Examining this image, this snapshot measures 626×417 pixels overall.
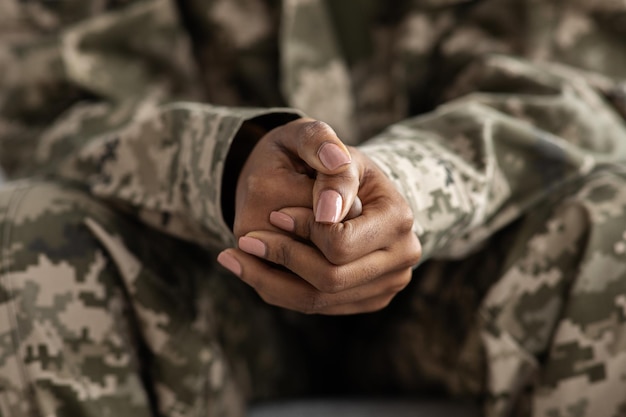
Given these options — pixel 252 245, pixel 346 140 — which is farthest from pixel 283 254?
pixel 346 140

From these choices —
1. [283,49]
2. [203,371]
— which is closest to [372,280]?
[203,371]

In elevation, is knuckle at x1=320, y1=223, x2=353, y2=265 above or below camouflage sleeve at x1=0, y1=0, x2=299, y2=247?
below

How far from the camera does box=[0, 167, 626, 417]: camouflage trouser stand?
0.52 metres

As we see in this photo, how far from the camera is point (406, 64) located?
29.3 inches

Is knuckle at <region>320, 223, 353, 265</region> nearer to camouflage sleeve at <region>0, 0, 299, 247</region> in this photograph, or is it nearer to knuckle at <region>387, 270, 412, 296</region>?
knuckle at <region>387, 270, 412, 296</region>

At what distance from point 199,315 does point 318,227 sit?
0.20 metres

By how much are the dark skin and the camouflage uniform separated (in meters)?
0.03

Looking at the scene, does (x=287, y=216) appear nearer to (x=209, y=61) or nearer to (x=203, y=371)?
(x=203, y=371)

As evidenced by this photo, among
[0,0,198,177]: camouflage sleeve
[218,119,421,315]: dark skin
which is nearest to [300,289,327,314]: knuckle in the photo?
[218,119,421,315]: dark skin

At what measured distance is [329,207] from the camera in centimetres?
40

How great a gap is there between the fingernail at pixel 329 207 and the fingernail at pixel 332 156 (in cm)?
2

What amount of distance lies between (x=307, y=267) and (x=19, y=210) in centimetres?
25

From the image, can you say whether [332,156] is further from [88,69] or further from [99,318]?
[88,69]

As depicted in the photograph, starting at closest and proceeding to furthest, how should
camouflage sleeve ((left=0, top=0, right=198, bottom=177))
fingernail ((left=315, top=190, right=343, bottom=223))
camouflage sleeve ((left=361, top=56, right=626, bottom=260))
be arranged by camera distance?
1. fingernail ((left=315, top=190, right=343, bottom=223))
2. camouflage sleeve ((left=361, top=56, right=626, bottom=260))
3. camouflage sleeve ((left=0, top=0, right=198, bottom=177))
